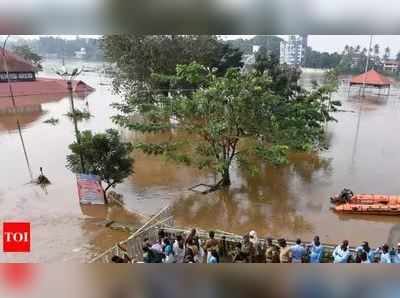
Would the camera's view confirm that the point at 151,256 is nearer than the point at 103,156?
Yes

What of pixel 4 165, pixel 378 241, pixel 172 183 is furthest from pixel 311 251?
pixel 4 165

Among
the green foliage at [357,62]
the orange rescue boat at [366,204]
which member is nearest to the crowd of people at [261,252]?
the orange rescue boat at [366,204]

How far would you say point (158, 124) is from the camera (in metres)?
11.6

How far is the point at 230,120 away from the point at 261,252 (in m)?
5.20

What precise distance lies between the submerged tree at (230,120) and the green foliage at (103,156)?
66 cm

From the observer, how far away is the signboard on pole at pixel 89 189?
10.6 metres

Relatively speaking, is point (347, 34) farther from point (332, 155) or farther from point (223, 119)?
point (332, 155)

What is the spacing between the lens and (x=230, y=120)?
1087 cm

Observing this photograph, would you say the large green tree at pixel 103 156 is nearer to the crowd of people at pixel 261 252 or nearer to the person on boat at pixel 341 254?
the crowd of people at pixel 261 252

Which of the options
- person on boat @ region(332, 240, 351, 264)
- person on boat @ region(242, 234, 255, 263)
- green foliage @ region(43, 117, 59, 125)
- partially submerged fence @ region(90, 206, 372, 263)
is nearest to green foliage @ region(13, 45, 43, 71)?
green foliage @ region(43, 117, 59, 125)

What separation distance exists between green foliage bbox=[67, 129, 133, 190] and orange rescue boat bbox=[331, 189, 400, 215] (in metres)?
5.72

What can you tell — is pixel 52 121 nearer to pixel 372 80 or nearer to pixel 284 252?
pixel 284 252

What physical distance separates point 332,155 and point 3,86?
91.6 ft

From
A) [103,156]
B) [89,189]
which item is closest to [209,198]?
[103,156]
